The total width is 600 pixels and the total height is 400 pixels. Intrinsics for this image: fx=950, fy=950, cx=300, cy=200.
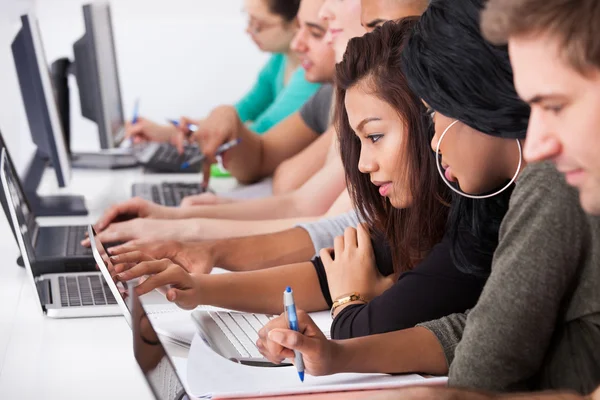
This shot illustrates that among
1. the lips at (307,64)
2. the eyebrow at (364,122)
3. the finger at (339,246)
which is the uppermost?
the eyebrow at (364,122)

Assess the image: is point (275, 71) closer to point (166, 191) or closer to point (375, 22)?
point (166, 191)

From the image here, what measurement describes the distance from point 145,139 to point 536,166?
2.41 m

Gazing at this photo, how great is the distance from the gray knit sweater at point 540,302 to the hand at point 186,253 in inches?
28.8

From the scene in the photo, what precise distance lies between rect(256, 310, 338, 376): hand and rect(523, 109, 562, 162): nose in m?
0.42

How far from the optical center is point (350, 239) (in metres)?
1.71

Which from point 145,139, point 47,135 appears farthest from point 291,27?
point 47,135

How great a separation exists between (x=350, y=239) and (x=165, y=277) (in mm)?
338

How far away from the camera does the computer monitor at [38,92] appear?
7.75 feet

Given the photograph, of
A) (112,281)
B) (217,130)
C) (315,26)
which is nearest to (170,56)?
(217,130)

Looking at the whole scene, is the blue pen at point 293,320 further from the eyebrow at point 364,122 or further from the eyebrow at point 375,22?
the eyebrow at point 375,22

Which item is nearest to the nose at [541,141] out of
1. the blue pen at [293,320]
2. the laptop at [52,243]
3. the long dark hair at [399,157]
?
the blue pen at [293,320]

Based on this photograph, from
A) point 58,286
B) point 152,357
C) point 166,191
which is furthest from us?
point 166,191

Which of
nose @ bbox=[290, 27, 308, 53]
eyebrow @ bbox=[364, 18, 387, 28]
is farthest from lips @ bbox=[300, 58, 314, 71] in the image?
eyebrow @ bbox=[364, 18, 387, 28]

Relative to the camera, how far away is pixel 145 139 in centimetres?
342
